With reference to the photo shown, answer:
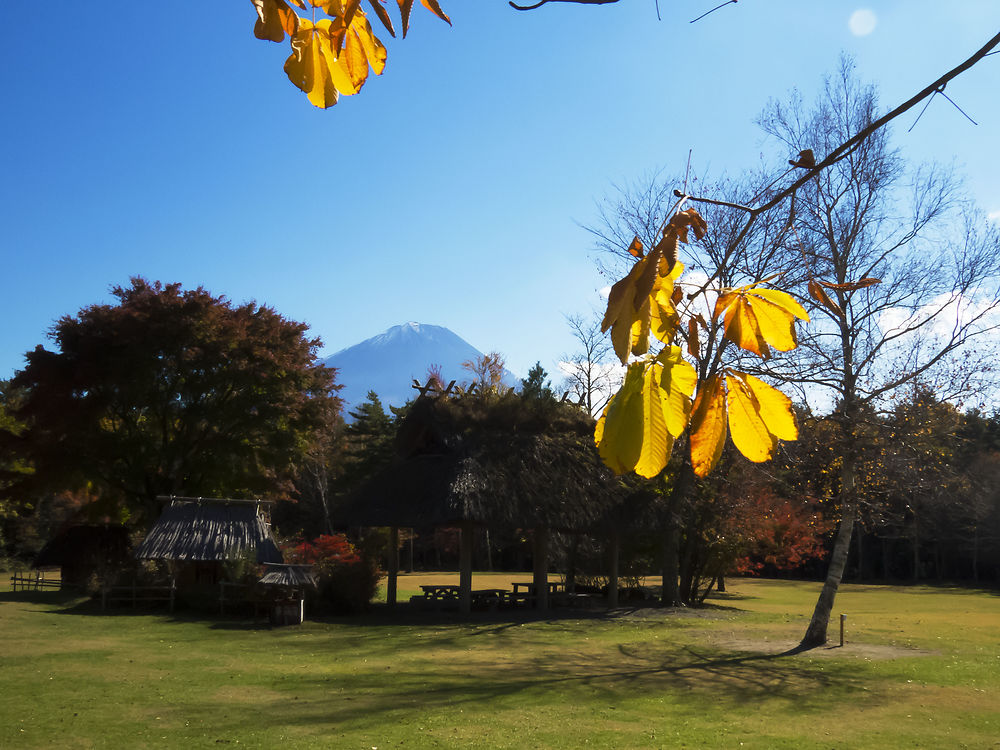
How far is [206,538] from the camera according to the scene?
62.1ft

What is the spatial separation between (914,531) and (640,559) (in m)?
18.5

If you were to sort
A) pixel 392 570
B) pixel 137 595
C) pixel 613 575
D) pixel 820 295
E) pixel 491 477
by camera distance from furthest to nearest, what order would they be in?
pixel 392 570 < pixel 613 575 < pixel 137 595 < pixel 491 477 < pixel 820 295

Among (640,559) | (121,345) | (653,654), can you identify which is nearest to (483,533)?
(640,559)

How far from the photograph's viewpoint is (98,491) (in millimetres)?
25500

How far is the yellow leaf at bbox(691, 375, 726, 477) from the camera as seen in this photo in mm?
1066

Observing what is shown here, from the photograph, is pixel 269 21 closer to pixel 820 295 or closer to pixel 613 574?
pixel 820 295

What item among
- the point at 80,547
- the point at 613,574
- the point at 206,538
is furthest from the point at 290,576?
the point at 80,547

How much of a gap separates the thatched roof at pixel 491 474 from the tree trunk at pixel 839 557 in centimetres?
572

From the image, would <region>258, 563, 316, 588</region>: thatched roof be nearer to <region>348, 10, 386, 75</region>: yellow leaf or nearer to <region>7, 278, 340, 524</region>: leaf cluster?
<region>7, 278, 340, 524</region>: leaf cluster

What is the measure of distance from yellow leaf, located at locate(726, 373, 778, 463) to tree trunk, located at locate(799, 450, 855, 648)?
1149 cm

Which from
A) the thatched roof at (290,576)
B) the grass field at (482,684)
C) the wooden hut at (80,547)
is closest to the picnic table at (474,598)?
the grass field at (482,684)

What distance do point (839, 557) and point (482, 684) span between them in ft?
20.0

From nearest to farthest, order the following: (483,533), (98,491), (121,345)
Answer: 1. (121,345)
2. (98,491)
3. (483,533)

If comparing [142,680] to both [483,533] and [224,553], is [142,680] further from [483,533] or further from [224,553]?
[483,533]
